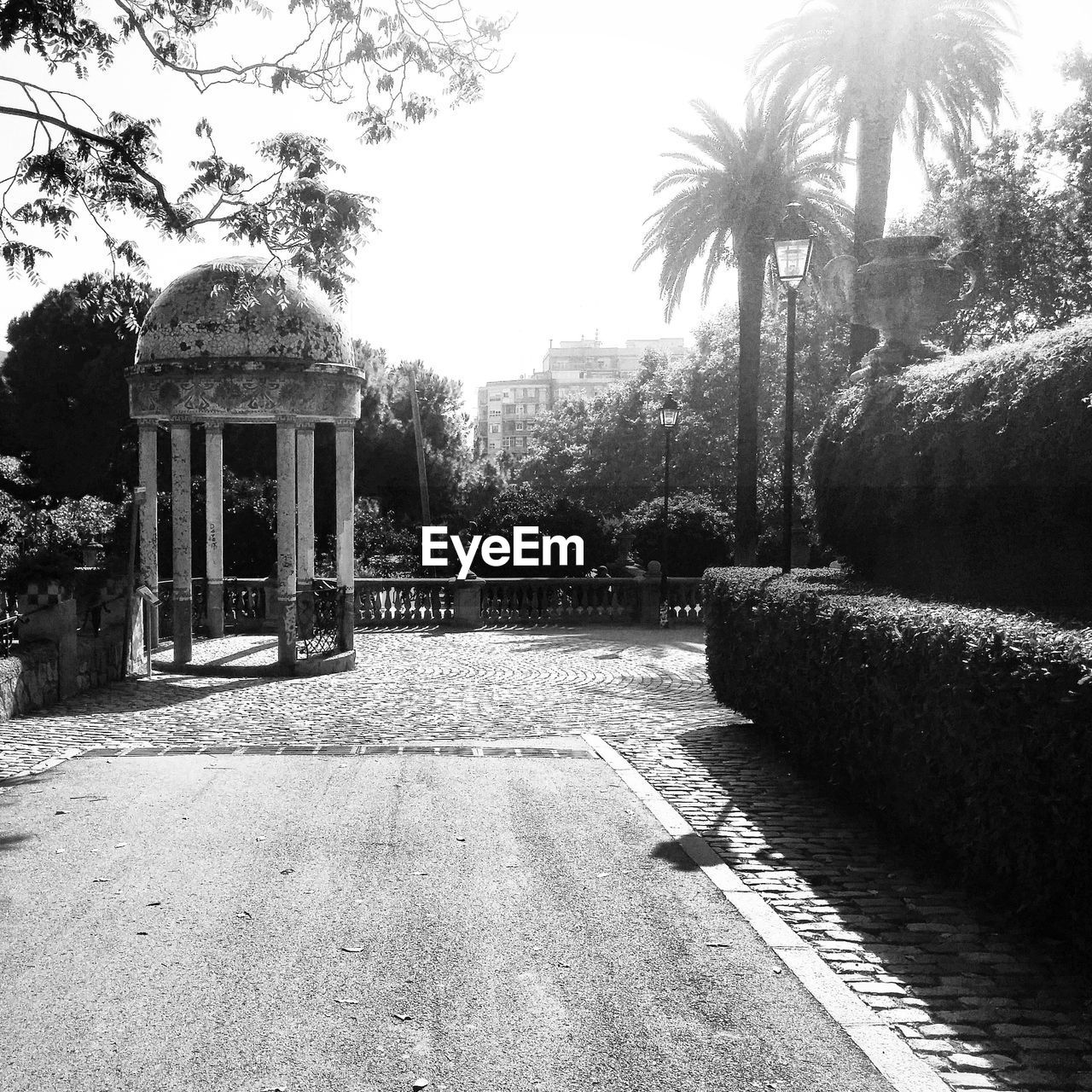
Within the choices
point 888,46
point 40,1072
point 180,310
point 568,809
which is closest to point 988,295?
point 888,46

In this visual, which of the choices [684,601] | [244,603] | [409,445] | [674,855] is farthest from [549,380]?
[674,855]

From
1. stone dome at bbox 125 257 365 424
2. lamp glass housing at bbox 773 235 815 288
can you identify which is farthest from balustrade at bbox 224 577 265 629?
lamp glass housing at bbox 773 235 815 288

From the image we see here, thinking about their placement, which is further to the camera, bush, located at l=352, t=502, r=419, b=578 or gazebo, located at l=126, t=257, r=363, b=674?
bush, located at l=352, t=502, r=419, b=578

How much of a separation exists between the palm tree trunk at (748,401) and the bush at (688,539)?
2.52 metres

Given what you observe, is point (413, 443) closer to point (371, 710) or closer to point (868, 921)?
point (371, 710)

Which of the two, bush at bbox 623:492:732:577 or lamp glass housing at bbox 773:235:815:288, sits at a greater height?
lamp glass housing at bbox 773:235:815:288

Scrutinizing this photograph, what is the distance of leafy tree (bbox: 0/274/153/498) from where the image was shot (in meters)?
41.5

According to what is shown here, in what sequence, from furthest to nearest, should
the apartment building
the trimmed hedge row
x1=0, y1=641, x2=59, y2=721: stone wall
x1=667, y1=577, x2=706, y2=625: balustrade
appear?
the apartment building
x1=667, y1=577, x2=706, y2=625: balustrade
x1=0, y1=641, x2=59, y2=721: stone wall
the trimmed hedge row

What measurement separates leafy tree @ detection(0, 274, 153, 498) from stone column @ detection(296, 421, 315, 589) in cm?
2398

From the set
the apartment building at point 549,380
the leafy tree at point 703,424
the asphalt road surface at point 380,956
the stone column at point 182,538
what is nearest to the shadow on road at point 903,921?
the asphalt road surface at point 380,956

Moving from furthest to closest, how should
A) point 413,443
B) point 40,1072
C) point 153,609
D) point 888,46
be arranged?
point 413,443 < point 888,46 < point 153,609 < point 40,1072

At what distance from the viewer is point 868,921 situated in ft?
18.5

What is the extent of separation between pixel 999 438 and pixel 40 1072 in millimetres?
6824

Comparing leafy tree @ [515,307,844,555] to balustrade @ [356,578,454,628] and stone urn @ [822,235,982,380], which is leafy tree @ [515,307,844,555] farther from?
stone urn @ [822,235,982,380]
